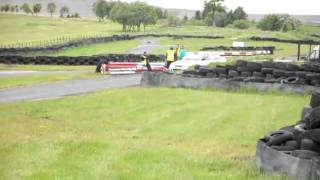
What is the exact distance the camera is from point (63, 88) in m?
22.8

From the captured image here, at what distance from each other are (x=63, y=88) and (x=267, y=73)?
8.03 meters

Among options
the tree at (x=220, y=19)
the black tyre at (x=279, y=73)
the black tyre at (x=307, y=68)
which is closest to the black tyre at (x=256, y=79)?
the black tyre at (x=279, y=73)

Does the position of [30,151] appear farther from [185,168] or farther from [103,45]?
[103,45]

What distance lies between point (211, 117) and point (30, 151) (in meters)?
5.50

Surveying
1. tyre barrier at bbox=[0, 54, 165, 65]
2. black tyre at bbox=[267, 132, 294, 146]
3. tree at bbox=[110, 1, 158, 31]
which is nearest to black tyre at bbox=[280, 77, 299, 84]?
black tyre at bbox=[267, 132, 294, 146]

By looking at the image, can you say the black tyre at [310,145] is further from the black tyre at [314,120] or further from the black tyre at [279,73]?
the black tyre at [279,73]

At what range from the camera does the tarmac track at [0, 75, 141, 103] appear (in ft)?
65.7

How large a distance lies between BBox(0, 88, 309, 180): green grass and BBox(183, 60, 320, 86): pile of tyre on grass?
0.91 meters

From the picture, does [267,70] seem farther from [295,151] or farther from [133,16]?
[133,16]

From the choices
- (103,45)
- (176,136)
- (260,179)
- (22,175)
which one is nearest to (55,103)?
(176,136)

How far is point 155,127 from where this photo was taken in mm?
12977

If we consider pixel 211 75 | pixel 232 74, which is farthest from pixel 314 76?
pixel 211 75

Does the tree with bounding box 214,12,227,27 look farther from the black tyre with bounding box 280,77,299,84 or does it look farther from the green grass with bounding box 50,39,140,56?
the black tyre with bounding box 280,77,299,84

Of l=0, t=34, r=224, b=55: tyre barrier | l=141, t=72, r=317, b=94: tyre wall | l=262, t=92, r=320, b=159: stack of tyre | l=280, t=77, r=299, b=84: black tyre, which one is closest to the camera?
l=262, t=92, r=320, b=159: stack of tyre
